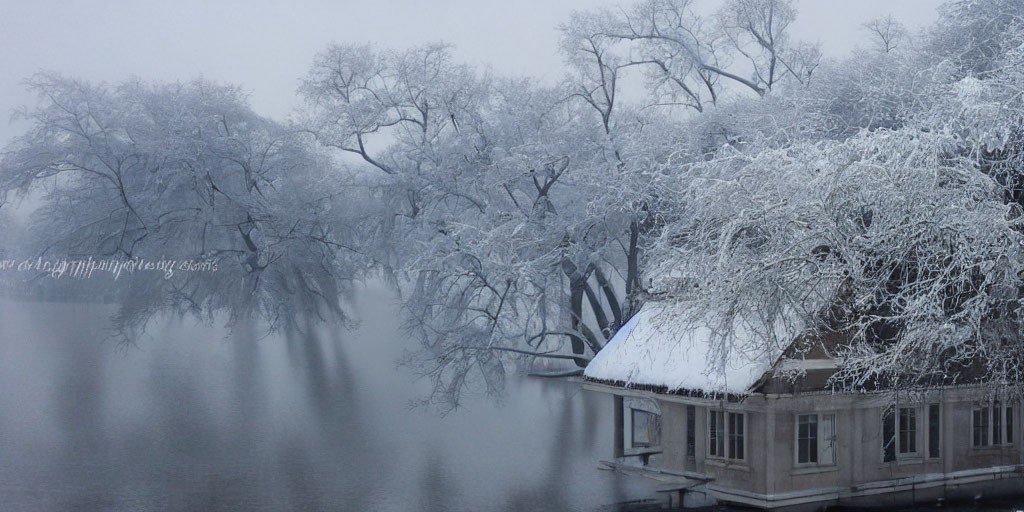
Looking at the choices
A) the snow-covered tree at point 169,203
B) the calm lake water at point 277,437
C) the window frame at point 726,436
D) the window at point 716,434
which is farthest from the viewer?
the snow-covered tree at point 169,203

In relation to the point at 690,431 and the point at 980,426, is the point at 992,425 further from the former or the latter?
the point at 690,431

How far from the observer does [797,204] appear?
15.0m

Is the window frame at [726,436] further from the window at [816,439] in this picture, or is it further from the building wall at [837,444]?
the window at [816,439]

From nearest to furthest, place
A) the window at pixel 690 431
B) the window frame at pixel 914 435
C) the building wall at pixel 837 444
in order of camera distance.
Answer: the building wall at pixel 837 444 < the window frame at pixel 914 435 < the window at pixel 690 431

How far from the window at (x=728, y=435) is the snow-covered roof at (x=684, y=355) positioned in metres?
1.08

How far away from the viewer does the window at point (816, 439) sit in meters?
18.0

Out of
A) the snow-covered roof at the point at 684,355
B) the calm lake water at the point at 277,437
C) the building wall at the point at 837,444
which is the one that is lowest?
the calm lake water at the point at 277,437

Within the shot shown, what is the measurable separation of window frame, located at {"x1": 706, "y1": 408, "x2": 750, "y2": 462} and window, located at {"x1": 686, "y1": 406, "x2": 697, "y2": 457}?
0.48 m

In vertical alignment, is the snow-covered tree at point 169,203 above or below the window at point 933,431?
above

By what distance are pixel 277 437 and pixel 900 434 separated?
21.1 m

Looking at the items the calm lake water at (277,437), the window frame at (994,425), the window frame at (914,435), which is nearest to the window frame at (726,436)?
the window frame at (914,435)

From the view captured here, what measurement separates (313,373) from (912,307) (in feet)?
129

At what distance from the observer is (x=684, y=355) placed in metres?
18.9

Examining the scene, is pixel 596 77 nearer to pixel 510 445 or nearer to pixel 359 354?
pixel 510 445
